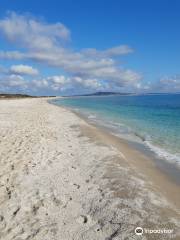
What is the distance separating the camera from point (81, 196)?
7.16 metres

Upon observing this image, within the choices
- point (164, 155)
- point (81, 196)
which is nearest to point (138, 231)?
point (81, 196)

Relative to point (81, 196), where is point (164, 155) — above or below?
below

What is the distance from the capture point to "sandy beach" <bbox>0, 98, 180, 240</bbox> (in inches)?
216

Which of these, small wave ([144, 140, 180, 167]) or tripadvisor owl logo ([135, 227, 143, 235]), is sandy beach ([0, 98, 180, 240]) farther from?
small wave ([144, 140, 180, 167])

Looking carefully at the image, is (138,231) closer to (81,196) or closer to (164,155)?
(81,196)

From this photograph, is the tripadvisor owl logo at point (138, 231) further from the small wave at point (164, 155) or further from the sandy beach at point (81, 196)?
the small wave at point (164, 155)

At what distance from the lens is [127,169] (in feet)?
31.9

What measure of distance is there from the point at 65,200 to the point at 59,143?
6.95 meters

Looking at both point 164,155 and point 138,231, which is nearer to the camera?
point 138,231

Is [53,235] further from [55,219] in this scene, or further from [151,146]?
[151,146]

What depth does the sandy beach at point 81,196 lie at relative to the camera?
5496mm

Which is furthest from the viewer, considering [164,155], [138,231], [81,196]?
[164,155]

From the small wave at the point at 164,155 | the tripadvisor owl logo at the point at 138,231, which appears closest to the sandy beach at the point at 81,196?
the tripadvisor owl logo at the point at 138,231

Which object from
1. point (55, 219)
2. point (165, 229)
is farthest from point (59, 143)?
point (165, 229)
